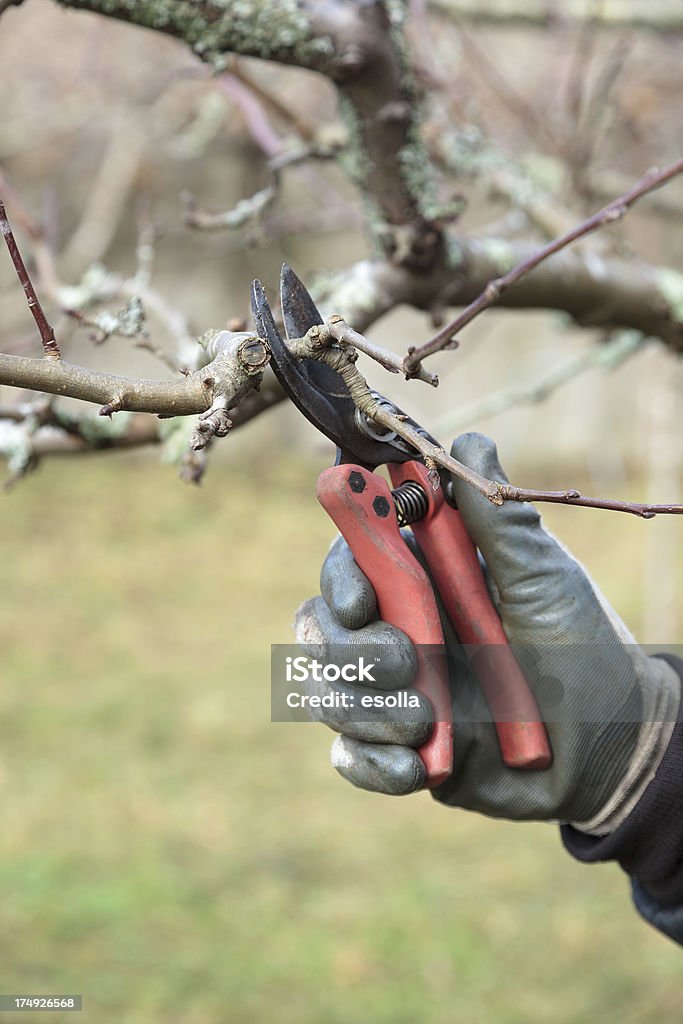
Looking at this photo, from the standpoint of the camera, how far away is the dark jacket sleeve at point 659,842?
1.12m

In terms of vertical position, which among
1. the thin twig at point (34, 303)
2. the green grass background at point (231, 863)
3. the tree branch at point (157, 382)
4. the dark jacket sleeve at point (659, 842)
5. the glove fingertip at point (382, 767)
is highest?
the thin twig at point (34, 303)

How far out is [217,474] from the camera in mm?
6035

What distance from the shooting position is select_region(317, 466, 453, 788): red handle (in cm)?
96

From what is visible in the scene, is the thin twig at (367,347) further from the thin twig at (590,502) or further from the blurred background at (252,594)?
the blurred background at (252,594)

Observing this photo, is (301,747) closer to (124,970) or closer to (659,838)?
(124,970)

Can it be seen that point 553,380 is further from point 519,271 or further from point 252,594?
point 252,594

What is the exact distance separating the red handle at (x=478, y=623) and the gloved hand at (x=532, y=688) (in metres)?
0.02

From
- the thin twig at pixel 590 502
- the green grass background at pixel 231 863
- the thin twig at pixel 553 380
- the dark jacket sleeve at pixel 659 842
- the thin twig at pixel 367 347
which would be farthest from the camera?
the green grass background at pixel 231 863

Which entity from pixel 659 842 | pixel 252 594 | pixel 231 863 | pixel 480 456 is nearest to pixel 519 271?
pixel 480 456

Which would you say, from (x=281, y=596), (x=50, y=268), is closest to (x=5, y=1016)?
(x=50, y=268)

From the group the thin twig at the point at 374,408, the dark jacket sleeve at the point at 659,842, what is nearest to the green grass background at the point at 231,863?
the dark jacket sleeve at the point at 659,842

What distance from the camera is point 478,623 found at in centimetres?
106

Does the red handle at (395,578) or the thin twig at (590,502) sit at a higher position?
the thin twig at (590,502)

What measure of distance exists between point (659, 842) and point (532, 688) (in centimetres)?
24
